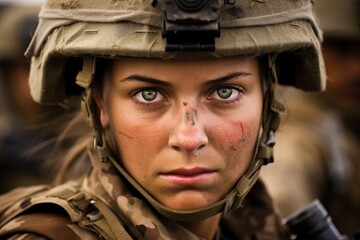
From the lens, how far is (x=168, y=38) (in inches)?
96.1

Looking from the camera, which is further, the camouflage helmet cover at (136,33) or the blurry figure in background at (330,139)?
the blurry figure in background at (330,139)

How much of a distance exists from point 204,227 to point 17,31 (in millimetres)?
5487

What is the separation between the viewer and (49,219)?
262cm

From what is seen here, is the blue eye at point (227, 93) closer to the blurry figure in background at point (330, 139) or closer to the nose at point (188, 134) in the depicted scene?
the nose at point (188, 134)

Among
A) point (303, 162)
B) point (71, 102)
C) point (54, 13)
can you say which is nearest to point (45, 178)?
point (303, 162)

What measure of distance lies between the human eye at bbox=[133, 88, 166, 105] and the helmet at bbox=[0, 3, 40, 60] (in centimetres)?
520

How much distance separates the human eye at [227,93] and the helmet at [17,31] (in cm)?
525

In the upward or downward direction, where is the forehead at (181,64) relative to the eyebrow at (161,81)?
upward

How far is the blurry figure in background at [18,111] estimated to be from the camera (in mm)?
7051

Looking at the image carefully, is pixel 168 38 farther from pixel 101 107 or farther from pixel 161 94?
pixel 101 107

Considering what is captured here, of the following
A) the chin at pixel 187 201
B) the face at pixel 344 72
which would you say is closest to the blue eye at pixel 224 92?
the chin at pixel 187 201

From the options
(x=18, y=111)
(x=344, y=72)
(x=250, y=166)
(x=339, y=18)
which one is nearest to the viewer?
(x=250, y=166)

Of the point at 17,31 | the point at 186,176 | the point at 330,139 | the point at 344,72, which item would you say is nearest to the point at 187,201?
the point at 186,176

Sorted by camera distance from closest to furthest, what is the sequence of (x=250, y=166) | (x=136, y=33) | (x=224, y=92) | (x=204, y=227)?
1. (x=136, y=33)
2. (x=224, y=92)
3. (x=250, y=166)
4. (x=204, y=227)
